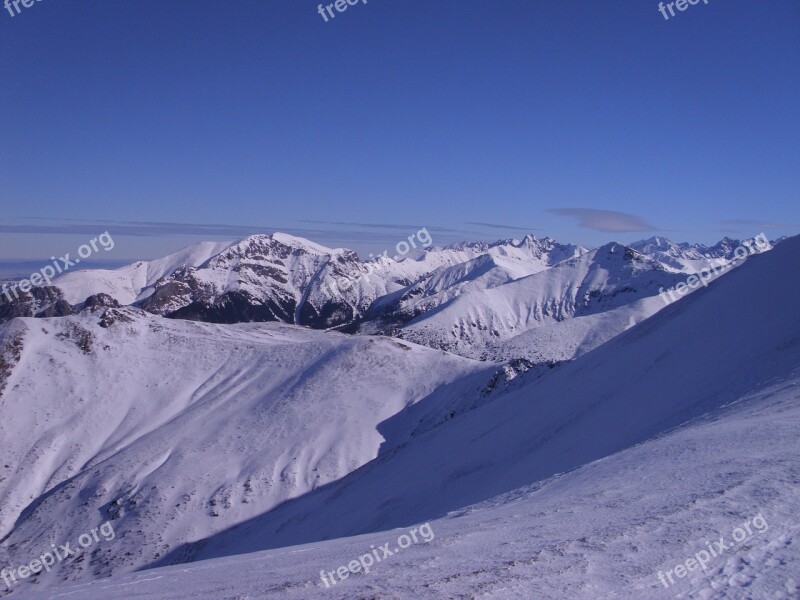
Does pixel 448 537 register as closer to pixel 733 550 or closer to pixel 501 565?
pixel 501 565

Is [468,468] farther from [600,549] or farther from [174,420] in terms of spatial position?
[174,420]

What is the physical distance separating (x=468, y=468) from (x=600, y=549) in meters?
30.4

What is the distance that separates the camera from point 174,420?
84.3 meters

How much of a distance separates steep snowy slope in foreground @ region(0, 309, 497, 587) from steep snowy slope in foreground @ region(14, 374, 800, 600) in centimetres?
5049

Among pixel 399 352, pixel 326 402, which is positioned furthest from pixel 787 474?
pixel 399 352

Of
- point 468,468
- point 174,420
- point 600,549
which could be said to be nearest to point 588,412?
point 468,468

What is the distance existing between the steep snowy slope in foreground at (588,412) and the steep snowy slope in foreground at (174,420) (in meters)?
9.21

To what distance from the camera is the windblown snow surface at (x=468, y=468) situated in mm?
9484

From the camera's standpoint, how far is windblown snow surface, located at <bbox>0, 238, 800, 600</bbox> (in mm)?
9484

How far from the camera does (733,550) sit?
8633 millimetres

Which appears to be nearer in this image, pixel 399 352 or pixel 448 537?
pixel 448 537

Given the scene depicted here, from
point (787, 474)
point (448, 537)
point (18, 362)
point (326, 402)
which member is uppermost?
point (18, 362)

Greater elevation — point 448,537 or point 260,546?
point 448,537

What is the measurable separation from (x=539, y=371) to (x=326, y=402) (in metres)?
31.8
